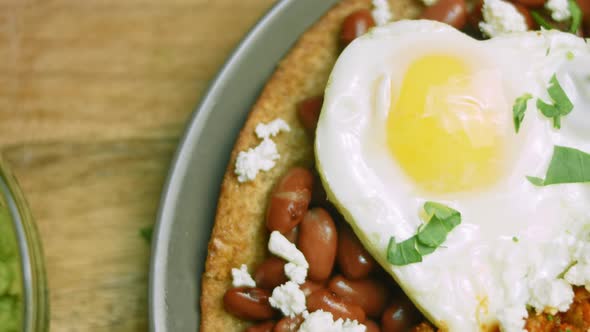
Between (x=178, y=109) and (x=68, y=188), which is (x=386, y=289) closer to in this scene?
(x=178, y=109)

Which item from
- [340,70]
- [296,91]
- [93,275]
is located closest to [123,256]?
[93,275]

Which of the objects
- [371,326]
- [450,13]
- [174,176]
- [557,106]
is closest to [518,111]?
[557,106]

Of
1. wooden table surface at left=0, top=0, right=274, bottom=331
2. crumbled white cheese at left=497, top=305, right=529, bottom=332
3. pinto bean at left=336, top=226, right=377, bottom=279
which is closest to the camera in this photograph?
crumbled white cheese at left=497, top=305, right=529, bottom=332

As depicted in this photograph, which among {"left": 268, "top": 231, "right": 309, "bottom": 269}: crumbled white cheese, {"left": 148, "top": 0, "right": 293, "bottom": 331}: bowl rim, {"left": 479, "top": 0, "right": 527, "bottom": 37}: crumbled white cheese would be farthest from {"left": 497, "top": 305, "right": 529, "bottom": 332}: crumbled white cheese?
{"left": 148, "top": 0, "right": 293, "bottom": 331}: bowl rim

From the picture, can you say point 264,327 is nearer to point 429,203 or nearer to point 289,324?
point 289,324

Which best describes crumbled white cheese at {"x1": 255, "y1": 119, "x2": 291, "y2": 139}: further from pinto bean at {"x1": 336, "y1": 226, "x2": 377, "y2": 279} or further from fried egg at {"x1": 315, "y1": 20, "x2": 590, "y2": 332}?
pinto bean at {"x1": 336, "y1": 226, "x2": 377, "y2": 279}

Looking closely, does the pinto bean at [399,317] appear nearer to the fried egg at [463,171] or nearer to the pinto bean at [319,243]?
the fried egg at [463,171]

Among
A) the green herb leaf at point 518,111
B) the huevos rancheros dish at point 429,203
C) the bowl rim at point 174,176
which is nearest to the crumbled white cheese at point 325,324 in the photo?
the huevos rancheros dish at point 429,203
